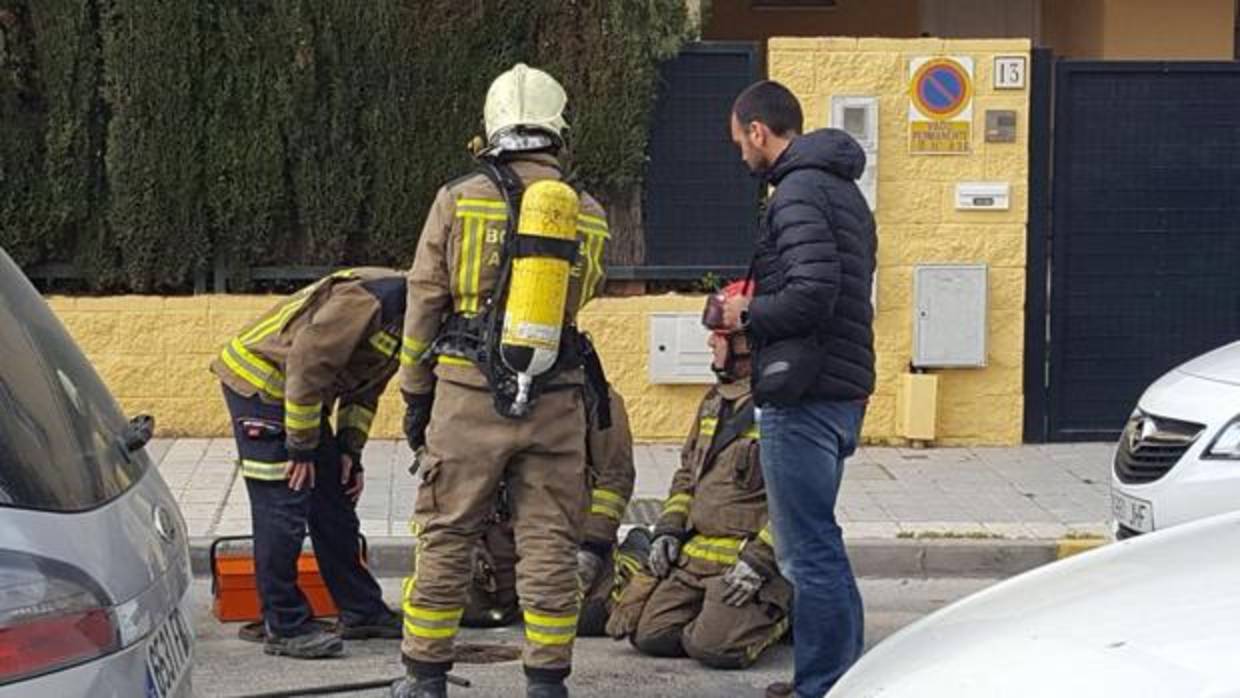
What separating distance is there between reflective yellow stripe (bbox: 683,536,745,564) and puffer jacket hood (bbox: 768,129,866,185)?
145 cm

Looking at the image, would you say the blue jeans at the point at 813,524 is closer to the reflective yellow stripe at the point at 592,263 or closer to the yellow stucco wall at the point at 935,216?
the reflective yellow stripe at the point at 592,263

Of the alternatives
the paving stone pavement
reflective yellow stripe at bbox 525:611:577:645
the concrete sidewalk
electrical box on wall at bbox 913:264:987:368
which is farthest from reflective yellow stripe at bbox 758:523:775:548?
electrical box on wall at bbox 913:264:987:368

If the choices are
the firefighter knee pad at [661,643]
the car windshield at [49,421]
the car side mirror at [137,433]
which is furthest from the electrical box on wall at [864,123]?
the car windshield at [49,421]

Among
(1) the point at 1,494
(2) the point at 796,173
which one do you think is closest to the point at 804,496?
(2) the point at 796,173

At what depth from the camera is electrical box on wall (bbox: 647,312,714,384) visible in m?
10.1

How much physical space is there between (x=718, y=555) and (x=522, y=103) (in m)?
1.87

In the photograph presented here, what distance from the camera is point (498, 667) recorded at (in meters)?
→ 6.35

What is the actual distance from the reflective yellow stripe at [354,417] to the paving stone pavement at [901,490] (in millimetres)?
1800

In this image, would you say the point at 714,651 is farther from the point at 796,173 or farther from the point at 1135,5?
the point at 1135,5

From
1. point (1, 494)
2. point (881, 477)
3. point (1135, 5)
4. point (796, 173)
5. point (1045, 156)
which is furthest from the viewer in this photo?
point (1135, 5)

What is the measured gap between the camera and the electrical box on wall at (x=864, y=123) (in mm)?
10039

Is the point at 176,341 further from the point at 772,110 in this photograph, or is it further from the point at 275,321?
the point at 772,110

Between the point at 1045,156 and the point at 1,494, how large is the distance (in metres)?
8.30

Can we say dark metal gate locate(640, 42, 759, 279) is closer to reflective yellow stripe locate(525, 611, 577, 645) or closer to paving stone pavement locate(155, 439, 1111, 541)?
paving stone pavement locate(155, 439, 1111, 541)
